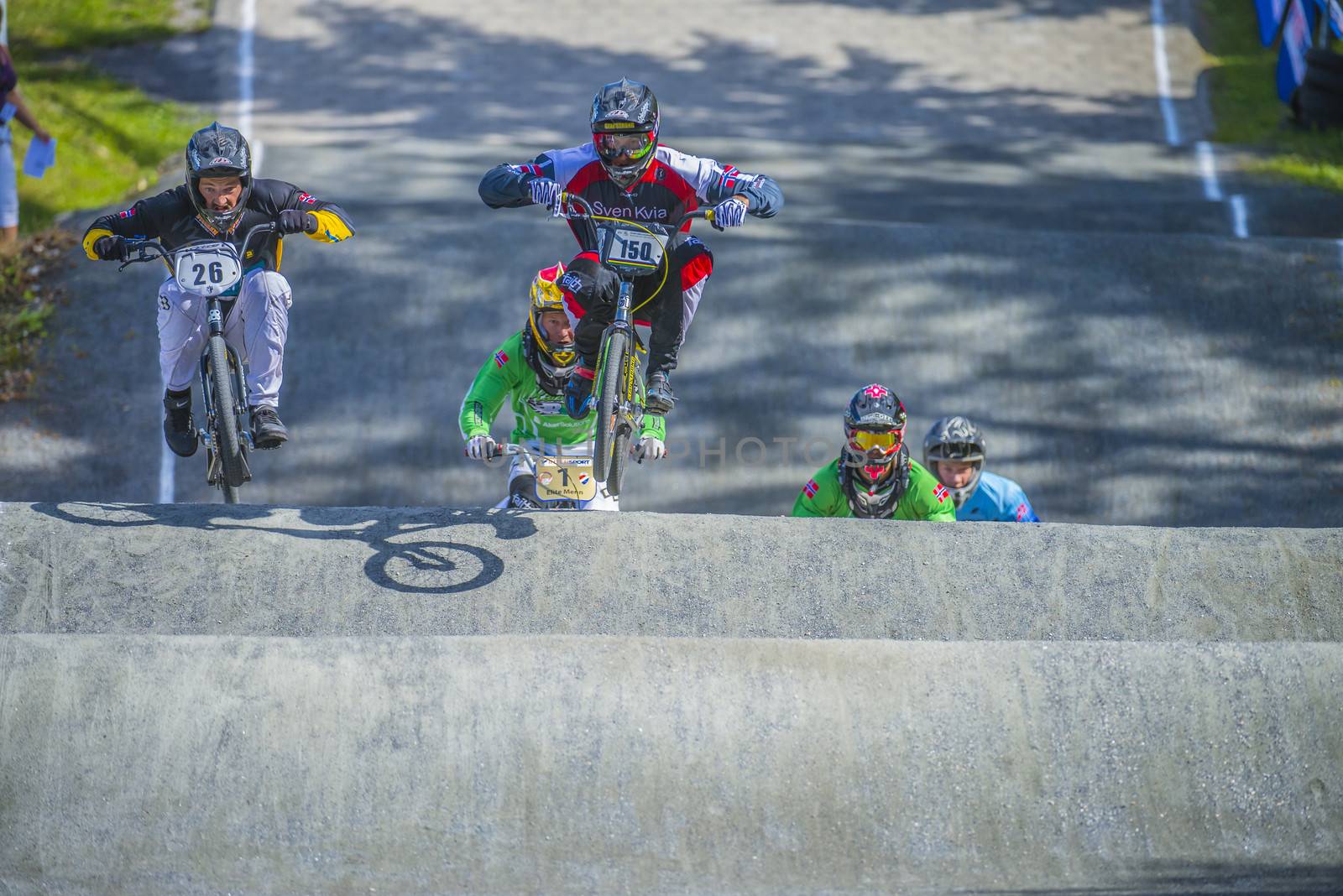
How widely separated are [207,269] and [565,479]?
94.7 inches

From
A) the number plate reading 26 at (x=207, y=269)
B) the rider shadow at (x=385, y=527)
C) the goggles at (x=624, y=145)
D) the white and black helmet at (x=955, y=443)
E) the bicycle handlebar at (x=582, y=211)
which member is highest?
the goggles at (x=624, y=145)

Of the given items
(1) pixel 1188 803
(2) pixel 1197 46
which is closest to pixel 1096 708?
(1) pixel 1188 803

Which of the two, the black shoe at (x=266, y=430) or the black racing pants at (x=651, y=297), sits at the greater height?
the black racing pants at (x=651, y=297)

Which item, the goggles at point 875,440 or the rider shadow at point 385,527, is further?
the goggles at point 875,440

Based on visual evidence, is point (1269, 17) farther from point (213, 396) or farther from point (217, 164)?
point (213, 396)

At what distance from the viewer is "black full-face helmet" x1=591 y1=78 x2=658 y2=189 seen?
714 cm

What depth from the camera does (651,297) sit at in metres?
7.55

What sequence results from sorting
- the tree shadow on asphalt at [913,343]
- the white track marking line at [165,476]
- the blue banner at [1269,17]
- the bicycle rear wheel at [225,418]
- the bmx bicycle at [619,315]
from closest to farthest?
1. the bicycle rear wheel at [225,418]
2. the bmx bicycle at [619,315]
3. the white track marking line at [165,476]
4. the tree shadow on asphalt at [913,343]
5. the blue banner at [1269,17]

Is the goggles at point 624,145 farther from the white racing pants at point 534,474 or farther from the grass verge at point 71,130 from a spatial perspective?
the grass verge at point 71,130

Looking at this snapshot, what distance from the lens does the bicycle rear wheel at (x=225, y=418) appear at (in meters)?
A: 7.12

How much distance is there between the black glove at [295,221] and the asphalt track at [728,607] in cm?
166

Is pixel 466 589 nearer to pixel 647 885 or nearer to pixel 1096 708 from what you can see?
pixel 647 885

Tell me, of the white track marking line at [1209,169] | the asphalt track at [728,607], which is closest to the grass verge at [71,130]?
the asphalt track at [728,607]

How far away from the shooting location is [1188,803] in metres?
5.83
